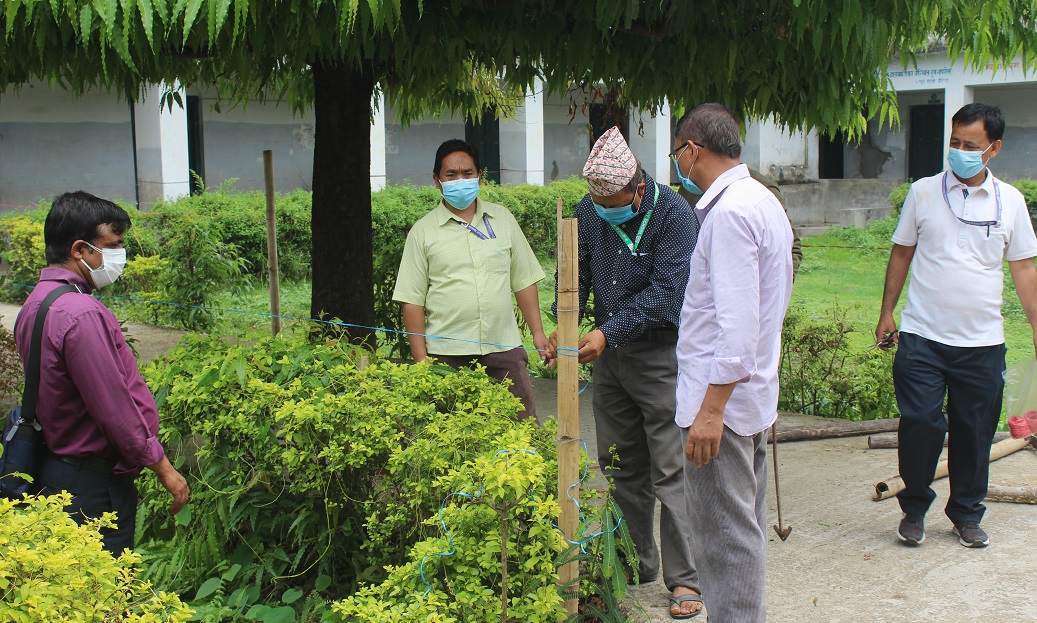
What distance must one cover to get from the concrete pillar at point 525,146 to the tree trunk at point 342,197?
515 inches

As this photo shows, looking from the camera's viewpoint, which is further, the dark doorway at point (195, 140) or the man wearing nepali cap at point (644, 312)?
the dark doorway at point (195, 140)

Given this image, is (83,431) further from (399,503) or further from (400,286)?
(400,286)

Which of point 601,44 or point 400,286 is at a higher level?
point 601,44

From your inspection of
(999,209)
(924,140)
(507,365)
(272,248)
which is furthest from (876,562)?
(924,140)

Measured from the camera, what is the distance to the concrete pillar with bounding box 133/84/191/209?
15.4m

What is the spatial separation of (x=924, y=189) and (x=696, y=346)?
1882 millimetres

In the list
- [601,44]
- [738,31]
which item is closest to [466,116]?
[601,44]

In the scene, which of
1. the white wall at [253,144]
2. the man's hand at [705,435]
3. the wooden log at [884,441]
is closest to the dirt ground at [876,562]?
the wooden log at [884,441]

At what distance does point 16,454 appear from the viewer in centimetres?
304

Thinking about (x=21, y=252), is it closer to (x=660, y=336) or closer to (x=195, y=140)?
(x=195, y=140)

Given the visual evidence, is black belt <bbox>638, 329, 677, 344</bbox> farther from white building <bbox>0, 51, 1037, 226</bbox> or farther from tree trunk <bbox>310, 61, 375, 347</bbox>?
white building <bbox>0, 51, 1037, 226</bbox>

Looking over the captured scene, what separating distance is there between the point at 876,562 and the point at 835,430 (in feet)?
6.97

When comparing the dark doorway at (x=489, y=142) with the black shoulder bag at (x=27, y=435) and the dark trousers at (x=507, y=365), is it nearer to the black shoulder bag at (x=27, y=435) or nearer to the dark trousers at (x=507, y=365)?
the dark trousers at (x=507, y=365)

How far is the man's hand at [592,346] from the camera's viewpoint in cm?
350
